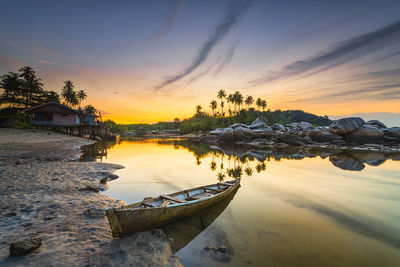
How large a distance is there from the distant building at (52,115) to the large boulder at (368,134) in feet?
190

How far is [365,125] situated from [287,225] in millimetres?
40889

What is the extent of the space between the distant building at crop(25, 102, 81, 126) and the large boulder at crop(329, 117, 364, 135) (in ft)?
180

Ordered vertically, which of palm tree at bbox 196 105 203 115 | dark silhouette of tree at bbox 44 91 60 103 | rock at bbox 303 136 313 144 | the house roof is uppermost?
palm tree at bbox 196 105 203 115

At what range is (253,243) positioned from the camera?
4.92m

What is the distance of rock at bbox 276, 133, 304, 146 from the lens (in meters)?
35.9

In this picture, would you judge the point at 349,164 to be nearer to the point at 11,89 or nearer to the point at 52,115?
the point at 52,115

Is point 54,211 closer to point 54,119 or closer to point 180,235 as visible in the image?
point 180,235

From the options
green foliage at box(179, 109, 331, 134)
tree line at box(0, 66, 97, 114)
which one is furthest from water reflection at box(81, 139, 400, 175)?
green foliage at box(179, 109, 331, 134)

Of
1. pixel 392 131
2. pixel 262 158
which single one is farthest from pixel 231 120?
pixel 262 158

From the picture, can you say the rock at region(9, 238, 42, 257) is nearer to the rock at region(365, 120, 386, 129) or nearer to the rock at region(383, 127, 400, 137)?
the rock at region(383, 127, 400, 137)

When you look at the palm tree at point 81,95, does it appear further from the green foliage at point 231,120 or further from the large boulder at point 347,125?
the large boulder at point 347,125

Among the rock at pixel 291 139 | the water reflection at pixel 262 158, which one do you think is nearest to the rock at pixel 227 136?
the rock at pixel 291 139

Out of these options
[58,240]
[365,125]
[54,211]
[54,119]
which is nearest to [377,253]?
[58,240]

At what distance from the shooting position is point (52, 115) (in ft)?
109
